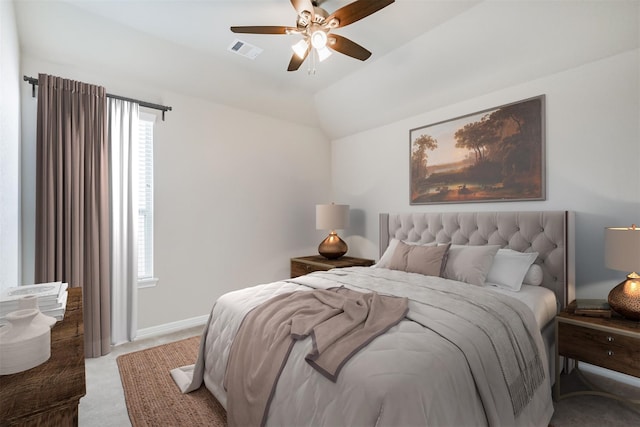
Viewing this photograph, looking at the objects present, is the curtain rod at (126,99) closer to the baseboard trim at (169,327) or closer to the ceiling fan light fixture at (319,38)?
the ceiling fan light fixture at (319,38)

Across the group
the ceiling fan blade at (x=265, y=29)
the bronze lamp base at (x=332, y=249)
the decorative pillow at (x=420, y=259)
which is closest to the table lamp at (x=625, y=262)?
the decorative pillow at (x=420, y=259)

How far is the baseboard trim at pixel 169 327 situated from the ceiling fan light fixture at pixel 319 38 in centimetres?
316

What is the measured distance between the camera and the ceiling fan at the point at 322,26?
191 cm

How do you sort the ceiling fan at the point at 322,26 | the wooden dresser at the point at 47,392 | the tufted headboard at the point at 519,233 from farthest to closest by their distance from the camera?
the tufted headboard at the point at 519,233
the ceiling fan at the point at 322,26
the wooden dresser at the point at 47,392

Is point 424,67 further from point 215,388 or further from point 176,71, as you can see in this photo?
point 215,388

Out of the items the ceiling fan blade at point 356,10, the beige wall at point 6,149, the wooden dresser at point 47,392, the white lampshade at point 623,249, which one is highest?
the ceiling fan blade at point 356,10

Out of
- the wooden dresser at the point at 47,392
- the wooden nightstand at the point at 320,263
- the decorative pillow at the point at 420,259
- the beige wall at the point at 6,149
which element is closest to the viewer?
the wooden dresser at the point at 47,392

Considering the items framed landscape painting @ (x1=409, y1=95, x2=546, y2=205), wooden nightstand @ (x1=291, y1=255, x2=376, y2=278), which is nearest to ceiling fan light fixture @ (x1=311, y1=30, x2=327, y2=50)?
framed landscape painting @ (x1=409, y1=95, x2=546, y2=205)

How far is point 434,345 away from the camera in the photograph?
1338mm

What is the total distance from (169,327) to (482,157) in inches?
151

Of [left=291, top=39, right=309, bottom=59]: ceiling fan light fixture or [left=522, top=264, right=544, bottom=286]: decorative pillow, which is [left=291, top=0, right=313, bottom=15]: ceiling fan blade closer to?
[left=291, top=39, right=309, bottom=59]: ceiling fan light fixture

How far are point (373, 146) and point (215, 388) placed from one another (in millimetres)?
3420

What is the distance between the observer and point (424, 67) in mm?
3117

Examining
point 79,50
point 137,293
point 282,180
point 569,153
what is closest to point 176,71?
point 79,50
